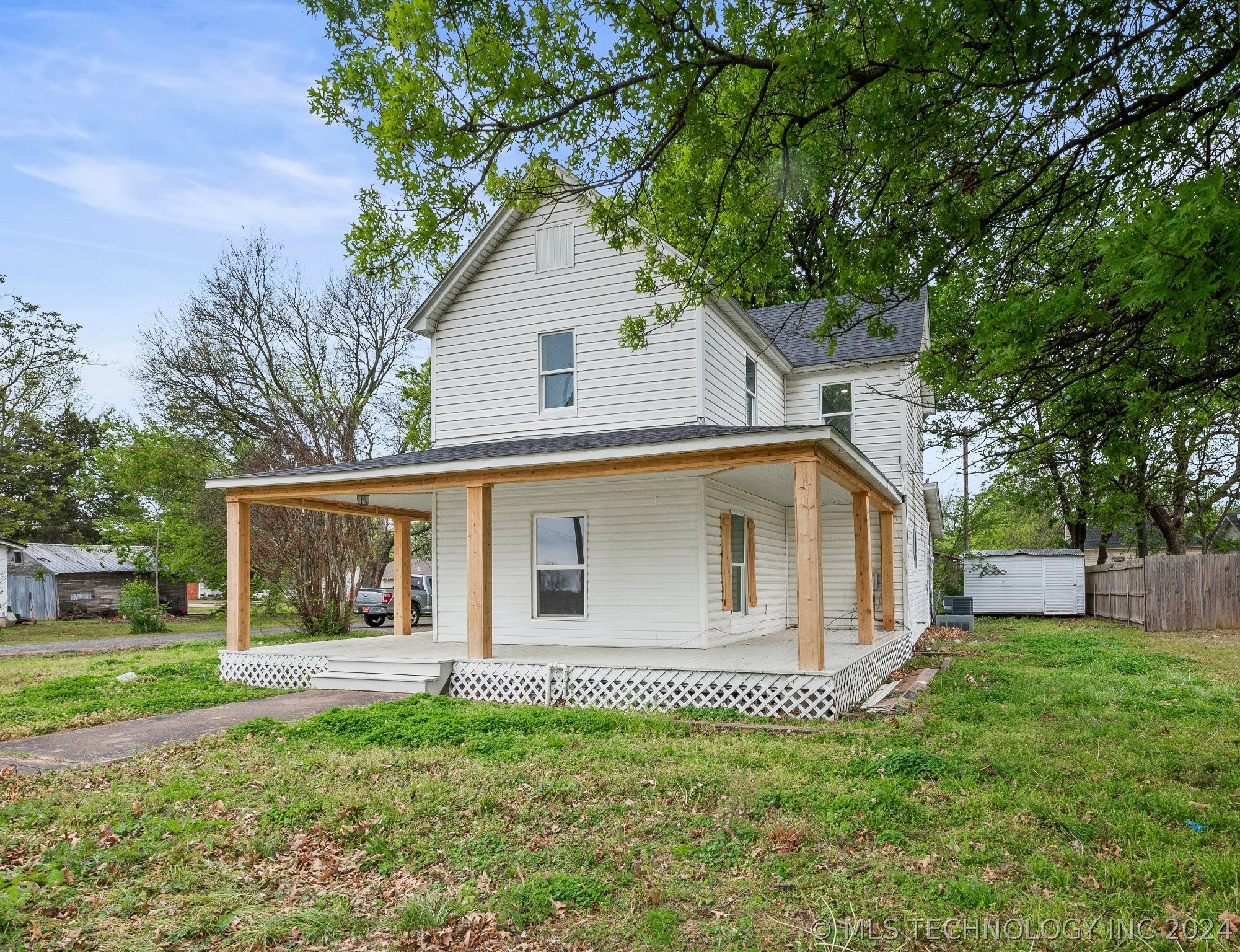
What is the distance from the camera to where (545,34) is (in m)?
4.65

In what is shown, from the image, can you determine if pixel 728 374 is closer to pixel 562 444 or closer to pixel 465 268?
pixel 562 444

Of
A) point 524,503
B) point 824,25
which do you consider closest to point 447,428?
point 524,503

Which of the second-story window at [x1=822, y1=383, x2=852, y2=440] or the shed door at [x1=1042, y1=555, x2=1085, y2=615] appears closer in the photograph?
the second-story window at [x1=822, y1=383, x2=852, y2=440]

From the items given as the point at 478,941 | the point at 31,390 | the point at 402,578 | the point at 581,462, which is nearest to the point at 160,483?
the point at 31,390

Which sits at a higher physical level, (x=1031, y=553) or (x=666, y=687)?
(x=1031, y=553)

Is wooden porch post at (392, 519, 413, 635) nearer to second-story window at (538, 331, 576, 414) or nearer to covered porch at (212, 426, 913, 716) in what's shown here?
covered porch at (212, 426, 913, 716)

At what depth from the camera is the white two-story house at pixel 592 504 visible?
9141 millimetres

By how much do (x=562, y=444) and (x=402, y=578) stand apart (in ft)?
21.6

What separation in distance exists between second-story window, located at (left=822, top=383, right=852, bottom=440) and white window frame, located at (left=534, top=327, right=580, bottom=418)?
623 centimetres

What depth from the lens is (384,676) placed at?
10547 mm

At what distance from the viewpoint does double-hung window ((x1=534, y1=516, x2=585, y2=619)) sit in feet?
39.1

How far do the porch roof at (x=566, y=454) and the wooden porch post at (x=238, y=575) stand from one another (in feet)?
1.25

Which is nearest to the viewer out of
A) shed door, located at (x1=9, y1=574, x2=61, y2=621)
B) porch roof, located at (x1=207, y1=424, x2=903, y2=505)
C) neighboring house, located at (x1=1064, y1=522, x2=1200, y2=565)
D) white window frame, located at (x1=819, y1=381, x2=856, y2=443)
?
porch roof, located at (x1=207, y1=424, x2=903, y2=505)


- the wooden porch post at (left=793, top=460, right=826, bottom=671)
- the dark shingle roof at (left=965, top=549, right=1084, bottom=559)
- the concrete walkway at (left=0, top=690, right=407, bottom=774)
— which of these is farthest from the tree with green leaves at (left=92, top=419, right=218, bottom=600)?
the dark shingle roof at (left=965, top=549, right=1084, bottom=559)
